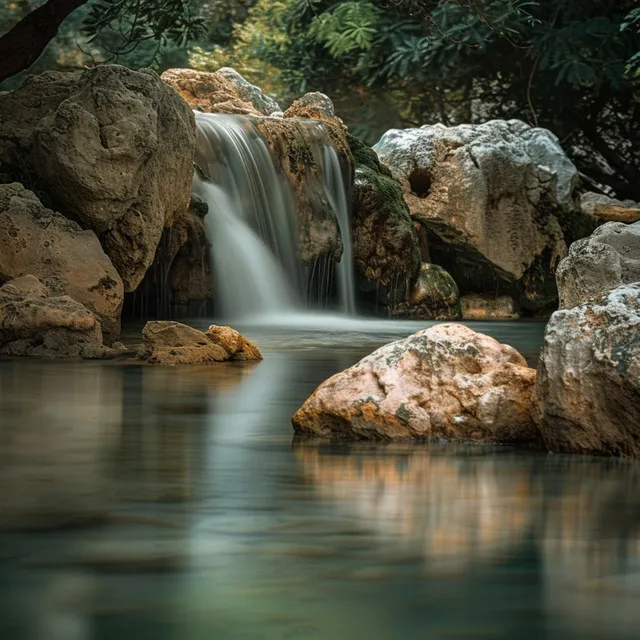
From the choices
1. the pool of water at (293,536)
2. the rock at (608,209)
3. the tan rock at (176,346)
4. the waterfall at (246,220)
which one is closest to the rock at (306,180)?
the waterfall at (246,220)

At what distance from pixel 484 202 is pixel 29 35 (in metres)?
8.72

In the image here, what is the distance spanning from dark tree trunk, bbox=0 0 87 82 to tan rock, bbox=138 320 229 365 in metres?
3.27

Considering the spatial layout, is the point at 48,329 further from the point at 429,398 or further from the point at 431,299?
the point at 431,299

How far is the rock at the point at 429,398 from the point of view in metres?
5.15

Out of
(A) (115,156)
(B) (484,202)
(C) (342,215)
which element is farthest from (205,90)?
(A) (115,156)

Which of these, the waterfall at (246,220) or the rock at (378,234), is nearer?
the waterfall at (246,220)

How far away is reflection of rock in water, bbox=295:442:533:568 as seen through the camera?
134 inches

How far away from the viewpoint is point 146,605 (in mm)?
2721

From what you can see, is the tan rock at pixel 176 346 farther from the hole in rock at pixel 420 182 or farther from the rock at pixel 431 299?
the hole in rock at pixel 420 182

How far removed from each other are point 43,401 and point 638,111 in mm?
21256

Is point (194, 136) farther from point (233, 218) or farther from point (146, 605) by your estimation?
point (146, 605)

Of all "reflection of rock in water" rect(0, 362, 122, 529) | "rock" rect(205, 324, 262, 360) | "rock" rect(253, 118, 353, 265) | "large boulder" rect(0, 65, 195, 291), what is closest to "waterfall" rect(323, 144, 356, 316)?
"rock" rect(253, 118, 353, 265)

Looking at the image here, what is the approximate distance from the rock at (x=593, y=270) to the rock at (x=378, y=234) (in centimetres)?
711

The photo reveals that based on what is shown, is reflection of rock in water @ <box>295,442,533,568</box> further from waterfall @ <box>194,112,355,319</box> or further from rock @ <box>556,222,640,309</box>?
waterfall @ <box>194,112,355,319</box>
